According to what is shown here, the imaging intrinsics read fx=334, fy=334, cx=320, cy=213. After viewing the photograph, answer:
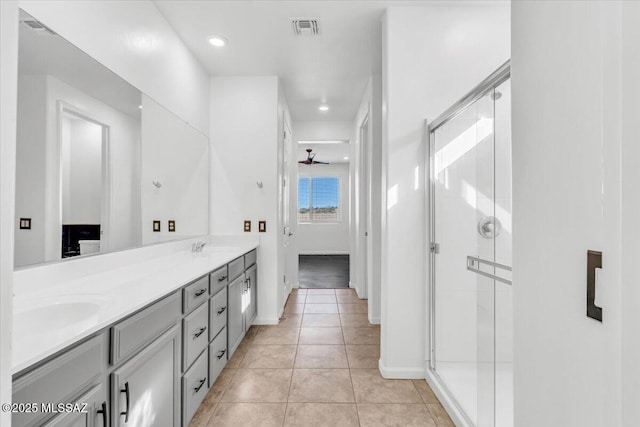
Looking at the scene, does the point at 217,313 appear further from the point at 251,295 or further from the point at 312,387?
the point at 251,295

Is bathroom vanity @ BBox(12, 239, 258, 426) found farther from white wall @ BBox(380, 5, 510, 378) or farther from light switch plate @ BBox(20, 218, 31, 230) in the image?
white wall @ BBox(380, 5, 510, 378)

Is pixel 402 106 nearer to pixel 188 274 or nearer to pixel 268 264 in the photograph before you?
pixel 188 274

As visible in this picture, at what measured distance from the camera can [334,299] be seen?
4504 millimetres

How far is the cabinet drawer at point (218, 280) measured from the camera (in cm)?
214

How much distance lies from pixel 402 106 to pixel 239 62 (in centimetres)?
173

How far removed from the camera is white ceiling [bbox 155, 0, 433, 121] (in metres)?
2.38

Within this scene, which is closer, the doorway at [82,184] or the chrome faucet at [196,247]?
the doorway at [82,184]

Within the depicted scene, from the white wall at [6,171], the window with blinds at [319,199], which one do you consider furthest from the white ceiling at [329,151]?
the white wall at [6,171]

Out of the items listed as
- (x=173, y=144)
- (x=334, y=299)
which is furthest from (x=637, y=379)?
(x=334, y=299)

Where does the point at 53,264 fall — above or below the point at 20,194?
below

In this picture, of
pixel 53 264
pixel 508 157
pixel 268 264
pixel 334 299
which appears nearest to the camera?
pixel 53 264

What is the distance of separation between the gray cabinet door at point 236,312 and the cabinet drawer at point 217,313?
0.12 meters

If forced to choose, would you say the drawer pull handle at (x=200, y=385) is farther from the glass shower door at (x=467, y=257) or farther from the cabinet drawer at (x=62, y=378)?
the glass shower door at (x=467, y=257)

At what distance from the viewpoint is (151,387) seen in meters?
1.39
